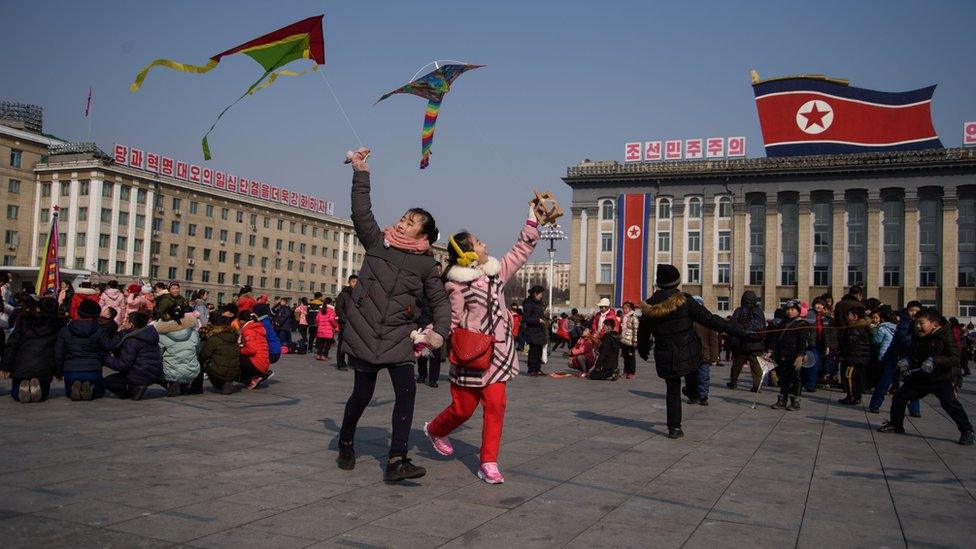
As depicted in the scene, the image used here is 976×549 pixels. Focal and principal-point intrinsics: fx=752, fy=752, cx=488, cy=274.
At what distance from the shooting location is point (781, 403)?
429 inches

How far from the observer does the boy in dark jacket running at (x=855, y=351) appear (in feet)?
39.7

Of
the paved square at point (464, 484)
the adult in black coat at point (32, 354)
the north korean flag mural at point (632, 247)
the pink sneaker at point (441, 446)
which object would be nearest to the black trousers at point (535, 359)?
the paved square at point (464, 484)

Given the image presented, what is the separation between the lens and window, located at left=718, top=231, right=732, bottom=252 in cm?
6272

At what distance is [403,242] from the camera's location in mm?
5336

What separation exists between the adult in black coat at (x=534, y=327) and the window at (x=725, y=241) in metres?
49.6

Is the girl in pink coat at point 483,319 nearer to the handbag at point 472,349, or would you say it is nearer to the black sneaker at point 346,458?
the handbag at point 472,349

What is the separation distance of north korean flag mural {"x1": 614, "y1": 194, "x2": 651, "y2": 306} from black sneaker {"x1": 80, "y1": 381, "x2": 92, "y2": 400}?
52.7 metres

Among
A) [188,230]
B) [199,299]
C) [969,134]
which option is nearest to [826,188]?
[969,134]

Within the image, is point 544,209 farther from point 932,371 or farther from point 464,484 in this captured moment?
point 932,371

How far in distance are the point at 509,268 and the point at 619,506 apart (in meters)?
1.86

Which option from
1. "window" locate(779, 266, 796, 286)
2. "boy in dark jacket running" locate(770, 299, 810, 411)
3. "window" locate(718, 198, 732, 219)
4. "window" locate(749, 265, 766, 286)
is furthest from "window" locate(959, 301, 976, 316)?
"boy in dark jacket running" locate(770, 299, 810, 411)

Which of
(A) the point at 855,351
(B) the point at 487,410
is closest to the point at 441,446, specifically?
(B) the point at 487,410

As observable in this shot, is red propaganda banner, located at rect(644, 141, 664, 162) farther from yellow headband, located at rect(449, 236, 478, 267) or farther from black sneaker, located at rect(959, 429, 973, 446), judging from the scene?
yellow headband, located at rect(449, 236, 478, 267)

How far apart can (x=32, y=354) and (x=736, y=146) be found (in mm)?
58080
